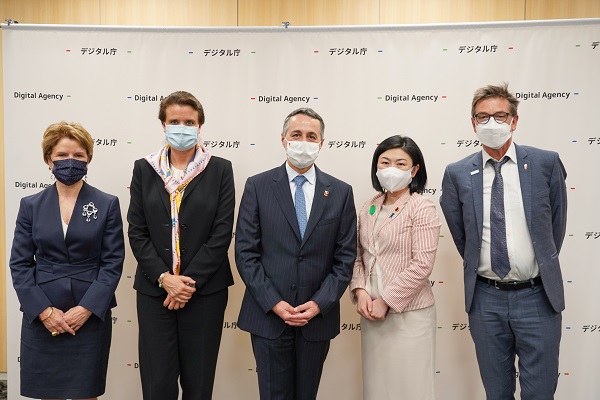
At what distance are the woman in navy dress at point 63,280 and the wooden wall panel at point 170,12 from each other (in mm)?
1239

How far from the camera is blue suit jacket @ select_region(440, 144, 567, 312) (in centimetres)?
229

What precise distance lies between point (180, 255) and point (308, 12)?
183cm

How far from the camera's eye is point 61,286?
2383 mm

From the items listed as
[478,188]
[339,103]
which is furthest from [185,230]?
[478,188]

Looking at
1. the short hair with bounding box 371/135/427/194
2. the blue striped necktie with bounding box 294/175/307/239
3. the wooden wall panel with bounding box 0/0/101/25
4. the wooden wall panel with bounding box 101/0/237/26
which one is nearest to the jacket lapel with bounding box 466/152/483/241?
the short hair with bounding box 371/135/427/194

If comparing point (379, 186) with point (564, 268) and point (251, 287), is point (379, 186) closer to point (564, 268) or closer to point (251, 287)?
A: point (251, 287)

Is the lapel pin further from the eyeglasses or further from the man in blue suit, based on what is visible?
the eyeglasses

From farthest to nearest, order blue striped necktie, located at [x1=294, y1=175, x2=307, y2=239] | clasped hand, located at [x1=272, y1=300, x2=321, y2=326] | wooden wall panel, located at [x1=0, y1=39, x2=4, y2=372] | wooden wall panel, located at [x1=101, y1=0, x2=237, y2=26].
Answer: wooden wall panel, located at [x1=0, y1=39, x2=4, y2=372]
wooden wall panel, located at [x1=101, y1=0, x2=237, y2=26]
blue striped necktie, located at [x1=294, y1=175, x2=307, y2=239]
clasped hand, located at [x1=272, y1=300, x2=321, y2=326]

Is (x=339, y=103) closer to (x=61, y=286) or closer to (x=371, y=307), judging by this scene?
(x=371, y=307)


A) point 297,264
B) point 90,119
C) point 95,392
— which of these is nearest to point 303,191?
point 297,264

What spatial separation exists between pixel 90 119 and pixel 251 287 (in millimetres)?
1673

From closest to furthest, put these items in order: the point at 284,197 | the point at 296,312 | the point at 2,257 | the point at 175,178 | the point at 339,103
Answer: the point at 296,312 < the point at 284,197 < the point at 175,178 < the point at 339,103 < the point at 2,257

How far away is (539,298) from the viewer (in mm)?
2305

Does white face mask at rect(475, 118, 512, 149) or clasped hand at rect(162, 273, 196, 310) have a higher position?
white face mask at rect(475, 118, 512, 149)
